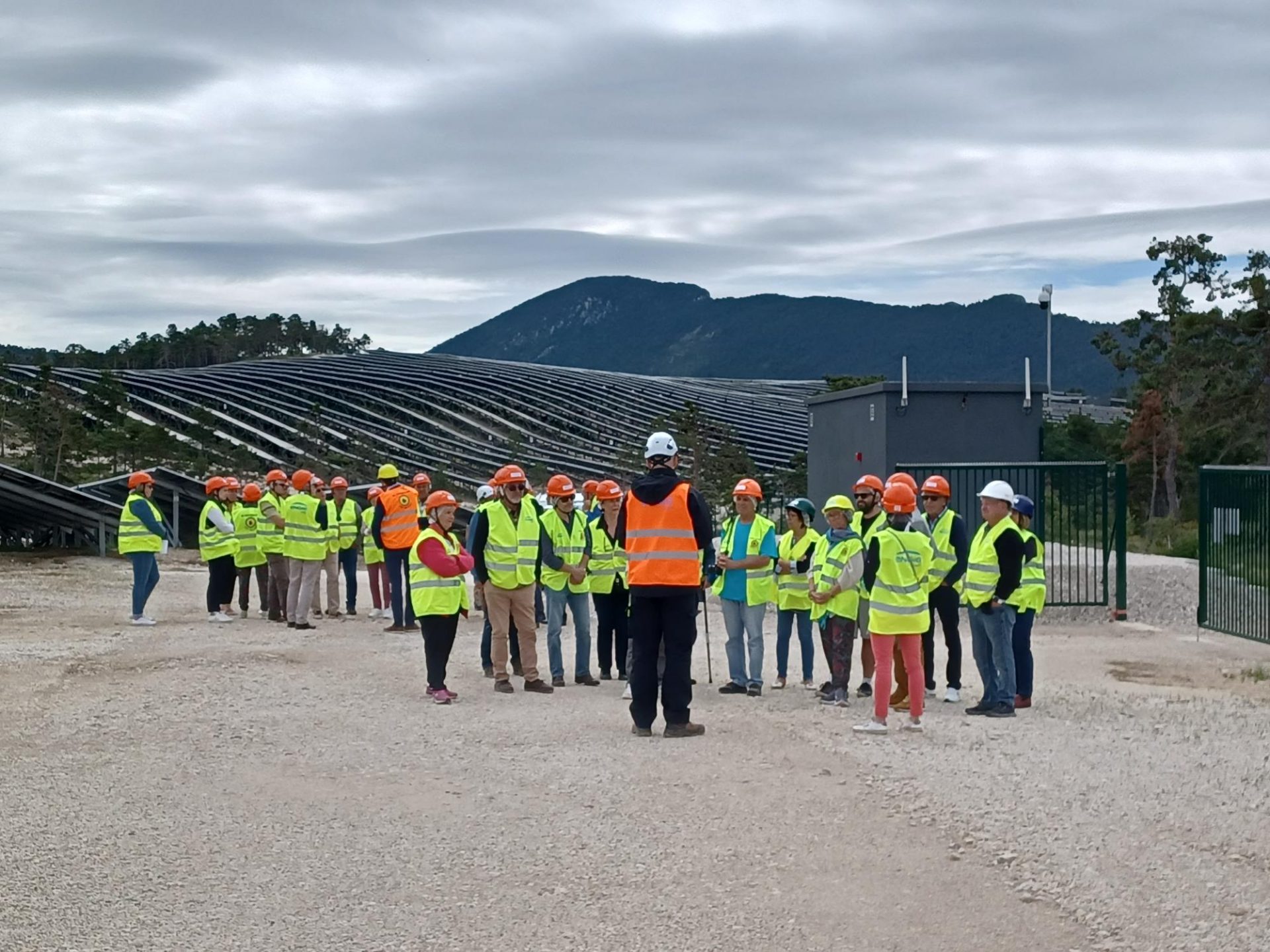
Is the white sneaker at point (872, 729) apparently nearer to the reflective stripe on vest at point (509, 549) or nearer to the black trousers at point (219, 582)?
the reflective stripe on vest at point (509, 549)

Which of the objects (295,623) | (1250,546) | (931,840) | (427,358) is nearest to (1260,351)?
(1250,546)

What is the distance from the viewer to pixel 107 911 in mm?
6031

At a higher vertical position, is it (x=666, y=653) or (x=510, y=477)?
(x=510, y=477)

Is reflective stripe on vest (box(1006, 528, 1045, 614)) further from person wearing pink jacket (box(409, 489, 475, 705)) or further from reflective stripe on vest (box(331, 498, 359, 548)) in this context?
reflective stripe on vest (box(331, 498, 359, 548))

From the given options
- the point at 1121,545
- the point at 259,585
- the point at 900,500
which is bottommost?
the point at 259,585

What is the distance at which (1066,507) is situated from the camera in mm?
20250

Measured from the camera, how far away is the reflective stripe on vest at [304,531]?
1825 cm

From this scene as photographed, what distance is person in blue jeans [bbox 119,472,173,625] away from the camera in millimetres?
17781

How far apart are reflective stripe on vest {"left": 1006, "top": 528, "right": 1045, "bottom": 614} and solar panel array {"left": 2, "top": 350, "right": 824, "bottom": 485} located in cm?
5220

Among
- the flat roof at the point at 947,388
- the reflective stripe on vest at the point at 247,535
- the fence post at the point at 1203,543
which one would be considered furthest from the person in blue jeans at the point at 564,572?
the flat roof at the point at 947,388

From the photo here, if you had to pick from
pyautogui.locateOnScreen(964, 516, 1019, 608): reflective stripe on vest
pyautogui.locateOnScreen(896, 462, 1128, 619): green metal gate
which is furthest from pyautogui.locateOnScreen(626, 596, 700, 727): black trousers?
pyautogui.locateOnScreen(896, 462, 1128, 619): green metal gate

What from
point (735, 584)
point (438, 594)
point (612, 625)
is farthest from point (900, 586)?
point (612, 625)

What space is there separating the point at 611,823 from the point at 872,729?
3069mm

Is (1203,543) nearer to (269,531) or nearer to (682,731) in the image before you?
(682,731)
